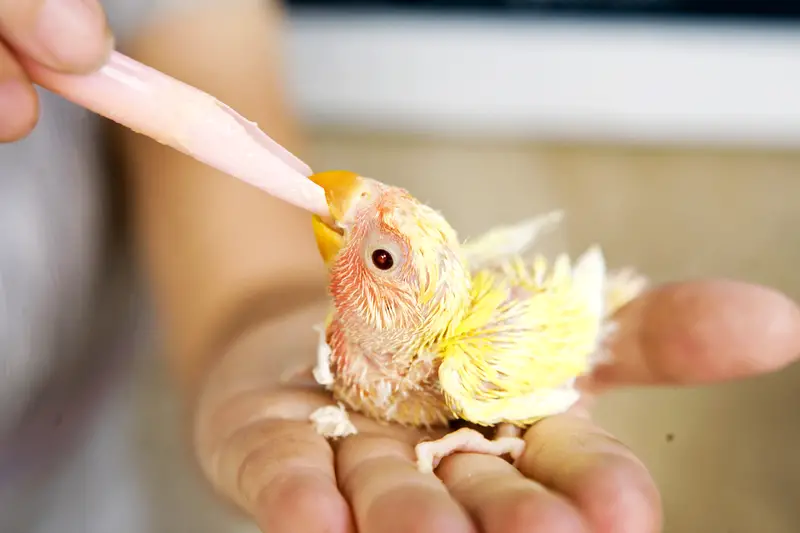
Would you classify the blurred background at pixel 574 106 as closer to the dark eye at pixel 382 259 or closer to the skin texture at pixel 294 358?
the skin texture at pixel 294 358

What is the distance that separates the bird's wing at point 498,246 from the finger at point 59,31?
0.76 ft

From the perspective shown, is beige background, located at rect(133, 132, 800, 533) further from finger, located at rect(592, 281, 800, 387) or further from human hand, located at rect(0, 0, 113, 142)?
human hand, located at rect(0, 0, 113, 142)

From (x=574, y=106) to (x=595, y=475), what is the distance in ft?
2.69

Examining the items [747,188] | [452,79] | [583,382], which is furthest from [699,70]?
[583,382]

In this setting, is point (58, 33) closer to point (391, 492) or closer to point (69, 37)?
point (69, 37)

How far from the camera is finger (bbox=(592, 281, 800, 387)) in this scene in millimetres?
442

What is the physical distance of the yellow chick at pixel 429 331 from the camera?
1.28ft

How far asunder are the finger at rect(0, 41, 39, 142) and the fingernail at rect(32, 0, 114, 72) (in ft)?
0.11

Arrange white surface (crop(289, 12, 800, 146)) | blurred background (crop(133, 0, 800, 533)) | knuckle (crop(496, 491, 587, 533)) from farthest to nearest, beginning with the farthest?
white surface (crop(289, 12, 800, 146))
blurred background (crop(133, 0, 800, 533))
knuckle (crop(496, 491, 587, 533))

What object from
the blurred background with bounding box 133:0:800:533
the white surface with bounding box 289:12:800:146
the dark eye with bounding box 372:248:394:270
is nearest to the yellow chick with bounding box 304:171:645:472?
the dark eye with bounding box 372:248:394:270

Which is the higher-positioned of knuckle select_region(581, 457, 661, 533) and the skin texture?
the skin texture

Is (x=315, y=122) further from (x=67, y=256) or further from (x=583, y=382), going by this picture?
(x=583, y=382)

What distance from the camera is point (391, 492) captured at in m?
0.33

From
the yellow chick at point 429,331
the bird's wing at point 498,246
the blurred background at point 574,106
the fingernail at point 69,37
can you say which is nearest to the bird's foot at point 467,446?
the yellow chick at point 429,331
